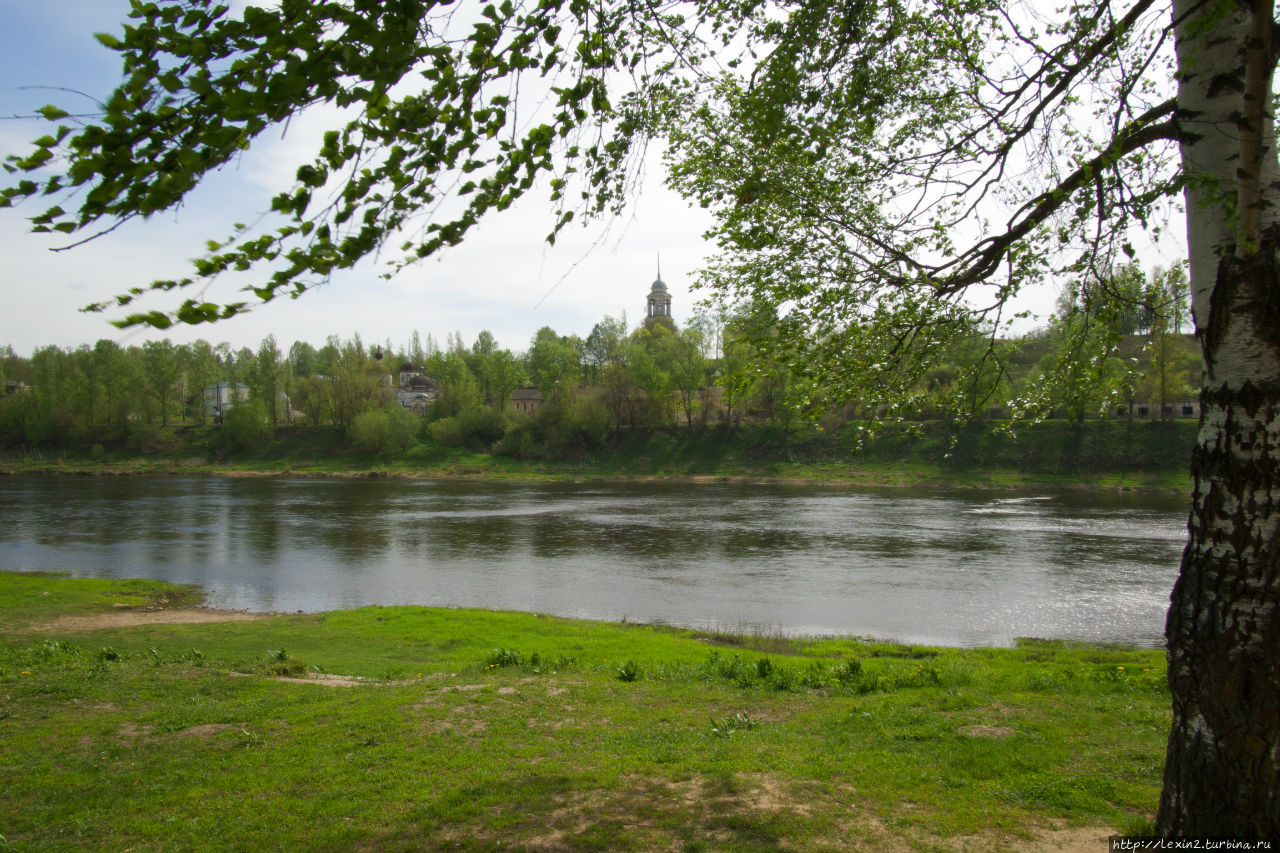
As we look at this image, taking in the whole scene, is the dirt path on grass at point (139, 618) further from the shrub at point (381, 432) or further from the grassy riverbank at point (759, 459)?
the shrub at point (381, 432)

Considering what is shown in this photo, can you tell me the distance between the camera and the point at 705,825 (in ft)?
17.0

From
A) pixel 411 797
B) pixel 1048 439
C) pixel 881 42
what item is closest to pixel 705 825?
pixel 411 797

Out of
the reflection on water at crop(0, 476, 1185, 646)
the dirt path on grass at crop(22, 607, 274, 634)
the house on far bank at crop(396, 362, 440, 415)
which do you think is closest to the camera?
the dirt path on grass at crop(22, 607, 274, 634)

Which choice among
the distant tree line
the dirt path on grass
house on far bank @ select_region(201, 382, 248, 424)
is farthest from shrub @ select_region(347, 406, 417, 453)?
the dirt path on grass

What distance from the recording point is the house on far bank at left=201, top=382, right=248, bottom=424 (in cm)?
9153

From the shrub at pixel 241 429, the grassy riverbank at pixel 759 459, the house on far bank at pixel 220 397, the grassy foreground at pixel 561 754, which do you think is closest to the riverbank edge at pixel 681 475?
the grassy riverbank at pixel 759 459

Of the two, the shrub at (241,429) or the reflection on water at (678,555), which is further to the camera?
the shrub at (241,429)

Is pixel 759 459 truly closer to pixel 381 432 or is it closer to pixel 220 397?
pixel 381 432

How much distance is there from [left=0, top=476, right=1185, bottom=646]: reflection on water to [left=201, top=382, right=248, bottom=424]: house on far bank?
3821cm

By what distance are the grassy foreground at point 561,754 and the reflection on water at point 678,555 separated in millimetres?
9717

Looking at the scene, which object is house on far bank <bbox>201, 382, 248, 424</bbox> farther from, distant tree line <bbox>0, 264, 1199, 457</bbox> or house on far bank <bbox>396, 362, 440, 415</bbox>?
house on far bank <bbox>396, 362, 440, 415</bbox>

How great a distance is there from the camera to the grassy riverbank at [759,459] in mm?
60781

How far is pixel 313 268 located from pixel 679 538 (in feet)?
107

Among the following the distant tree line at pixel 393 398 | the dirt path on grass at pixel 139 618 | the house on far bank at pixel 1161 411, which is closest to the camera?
the dirt path on grass at pixel 139 618
